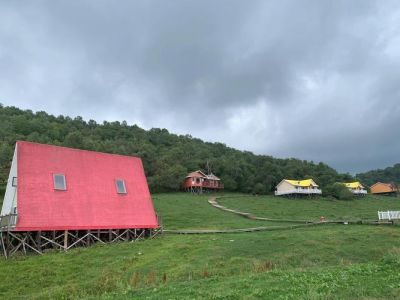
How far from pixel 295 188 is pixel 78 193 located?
7240 centimetres

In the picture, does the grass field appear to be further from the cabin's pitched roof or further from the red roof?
the cabin's pitched roof

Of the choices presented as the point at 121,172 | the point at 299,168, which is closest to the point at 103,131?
the point at 299,168

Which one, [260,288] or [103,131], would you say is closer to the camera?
[260,288]

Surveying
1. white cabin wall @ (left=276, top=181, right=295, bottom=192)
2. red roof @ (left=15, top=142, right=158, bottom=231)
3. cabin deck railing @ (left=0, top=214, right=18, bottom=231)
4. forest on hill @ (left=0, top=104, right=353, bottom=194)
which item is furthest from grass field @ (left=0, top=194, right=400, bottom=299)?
white cabin wall @ (left=276, top=181, right=295, bottom=192)

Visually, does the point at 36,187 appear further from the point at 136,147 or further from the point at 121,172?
the point at 136,147

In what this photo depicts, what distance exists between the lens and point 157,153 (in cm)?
9681

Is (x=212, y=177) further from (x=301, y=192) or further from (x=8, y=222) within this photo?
(x=8, y=222)

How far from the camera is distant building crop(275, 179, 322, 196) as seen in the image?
9725 centimetres

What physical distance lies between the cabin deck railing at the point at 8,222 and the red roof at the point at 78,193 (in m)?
0.35

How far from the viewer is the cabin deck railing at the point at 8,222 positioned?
1087 inches

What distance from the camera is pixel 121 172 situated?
121 feet

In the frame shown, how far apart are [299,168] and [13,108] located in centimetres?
7983

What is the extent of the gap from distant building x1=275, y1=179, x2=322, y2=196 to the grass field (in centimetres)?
6613

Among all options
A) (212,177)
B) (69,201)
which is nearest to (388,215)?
(69,201)
